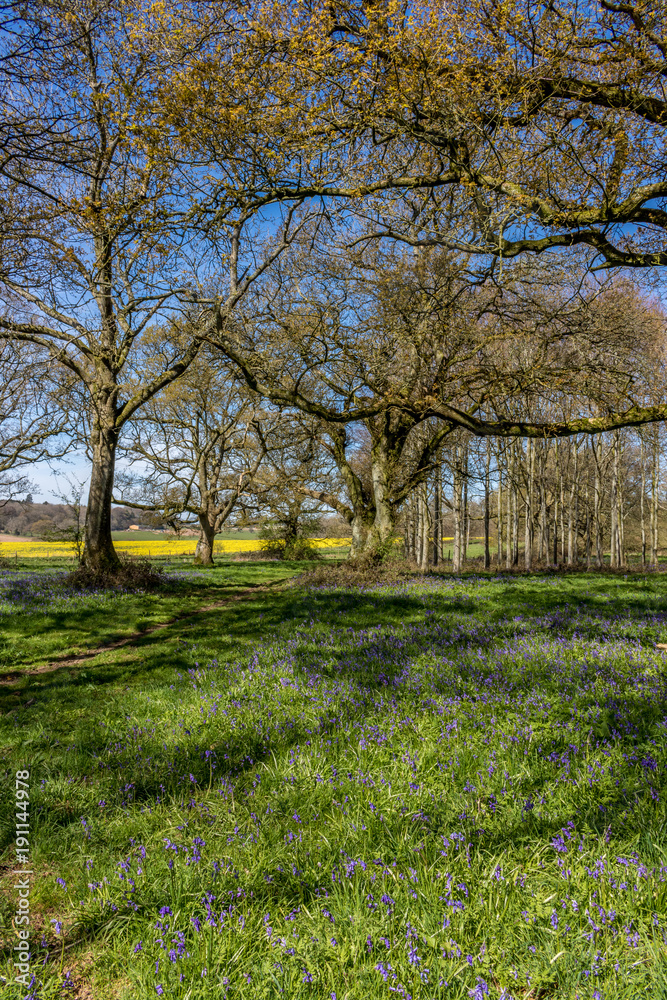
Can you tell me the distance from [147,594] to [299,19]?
466 inches

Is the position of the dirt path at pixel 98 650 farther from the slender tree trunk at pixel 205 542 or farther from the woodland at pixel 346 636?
the slender tree trunk at pixel 205 542

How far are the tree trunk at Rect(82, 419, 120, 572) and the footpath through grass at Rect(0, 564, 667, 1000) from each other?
8530 mm

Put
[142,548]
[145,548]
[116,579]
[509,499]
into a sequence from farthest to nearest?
1. [145,548]
2. [142,548]
3. [509,499]
4. [116,579]

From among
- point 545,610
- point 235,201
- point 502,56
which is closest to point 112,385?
point 235,201

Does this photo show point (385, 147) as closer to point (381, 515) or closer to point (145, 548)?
point (381, 515)

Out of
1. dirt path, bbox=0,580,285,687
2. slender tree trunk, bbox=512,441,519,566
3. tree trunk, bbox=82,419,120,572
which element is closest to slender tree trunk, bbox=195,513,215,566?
tree trunk, bbox=82,419,120,572

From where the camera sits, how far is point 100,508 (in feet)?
45.6

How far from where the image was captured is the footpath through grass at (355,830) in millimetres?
2109

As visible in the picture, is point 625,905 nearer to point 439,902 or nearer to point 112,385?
point 439,902

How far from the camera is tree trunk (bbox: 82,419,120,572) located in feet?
45.4

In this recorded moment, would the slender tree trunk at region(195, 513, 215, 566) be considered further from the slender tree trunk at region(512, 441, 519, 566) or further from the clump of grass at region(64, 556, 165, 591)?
the slender tree trunk at region(512, 441, 519, 566)

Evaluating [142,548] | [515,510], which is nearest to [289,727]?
[515,510]

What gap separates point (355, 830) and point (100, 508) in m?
13.0

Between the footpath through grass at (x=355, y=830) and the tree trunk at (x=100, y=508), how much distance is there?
8.53 meters
